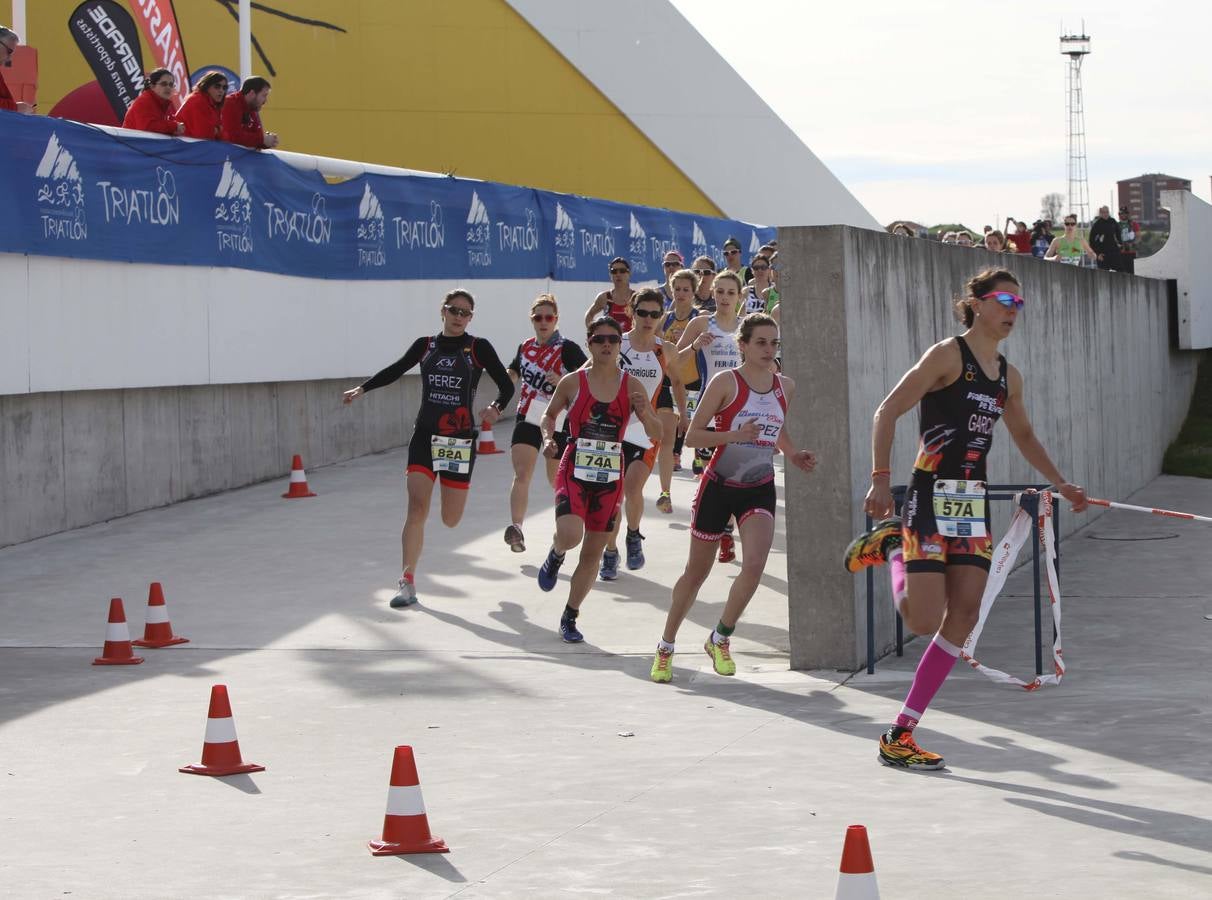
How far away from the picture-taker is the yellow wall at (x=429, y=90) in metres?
32.2

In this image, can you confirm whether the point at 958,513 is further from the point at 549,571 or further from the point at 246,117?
the point at 246,117

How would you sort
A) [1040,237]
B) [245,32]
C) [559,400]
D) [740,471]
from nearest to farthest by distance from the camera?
[740,471]
[559,400]
[245,32]
[1040,237]

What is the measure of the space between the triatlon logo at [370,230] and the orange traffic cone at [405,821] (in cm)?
1331

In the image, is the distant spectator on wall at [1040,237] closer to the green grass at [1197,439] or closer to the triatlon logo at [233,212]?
the green grass at [1197,439]

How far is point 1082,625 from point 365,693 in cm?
461

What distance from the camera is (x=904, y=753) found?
720 cm

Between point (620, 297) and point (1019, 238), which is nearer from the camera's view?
point (620, 297)

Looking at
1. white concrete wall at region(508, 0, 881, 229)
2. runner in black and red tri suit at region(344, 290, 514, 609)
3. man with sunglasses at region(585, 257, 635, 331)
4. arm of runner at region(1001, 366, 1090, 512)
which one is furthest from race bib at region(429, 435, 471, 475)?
white concrete wall at region(508, 0, 881, 229)

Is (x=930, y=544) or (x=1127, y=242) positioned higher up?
(x=1127, y=242)

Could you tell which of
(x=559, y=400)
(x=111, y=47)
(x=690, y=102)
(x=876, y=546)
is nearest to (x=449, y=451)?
(x=559, y=400)

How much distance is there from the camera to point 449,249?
20.8 m

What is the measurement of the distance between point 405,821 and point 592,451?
15.1 feet

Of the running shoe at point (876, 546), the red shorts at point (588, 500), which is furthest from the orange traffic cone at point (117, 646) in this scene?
the running shoe at point (876, 546)

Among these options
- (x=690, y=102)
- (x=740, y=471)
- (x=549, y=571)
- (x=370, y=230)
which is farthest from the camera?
(x=690, y=102)
